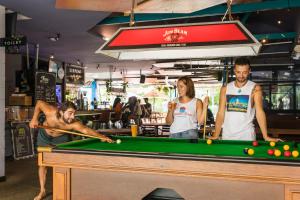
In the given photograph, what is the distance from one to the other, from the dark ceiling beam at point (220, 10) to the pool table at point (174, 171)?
2870 millimetres

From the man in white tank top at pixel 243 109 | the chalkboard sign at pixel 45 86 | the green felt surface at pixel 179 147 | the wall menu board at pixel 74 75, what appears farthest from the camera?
the wall menu board at pixel 74 75

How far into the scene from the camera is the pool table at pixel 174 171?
268 cm

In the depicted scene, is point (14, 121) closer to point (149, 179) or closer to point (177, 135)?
point (177, 135)

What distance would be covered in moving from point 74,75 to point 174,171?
33.2 ft

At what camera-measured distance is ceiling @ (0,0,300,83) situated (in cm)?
561

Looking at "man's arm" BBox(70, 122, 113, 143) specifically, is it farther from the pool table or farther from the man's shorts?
the man's shorts

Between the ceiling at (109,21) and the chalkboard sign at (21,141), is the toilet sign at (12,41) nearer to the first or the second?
the ceiling at (109,21)

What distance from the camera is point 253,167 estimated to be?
268 cm

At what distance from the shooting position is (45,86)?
30.1 feet

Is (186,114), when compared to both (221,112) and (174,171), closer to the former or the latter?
(221,112)

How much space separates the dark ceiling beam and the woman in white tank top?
1936 mm

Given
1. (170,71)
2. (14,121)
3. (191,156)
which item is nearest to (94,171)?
(191,156)

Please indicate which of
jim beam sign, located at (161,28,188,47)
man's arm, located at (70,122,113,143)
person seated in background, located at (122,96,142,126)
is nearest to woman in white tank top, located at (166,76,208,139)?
jim beam sign, located at (161,28,188,47)

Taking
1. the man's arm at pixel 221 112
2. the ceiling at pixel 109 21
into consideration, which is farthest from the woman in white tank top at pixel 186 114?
the ceiling at pixel 109 21
